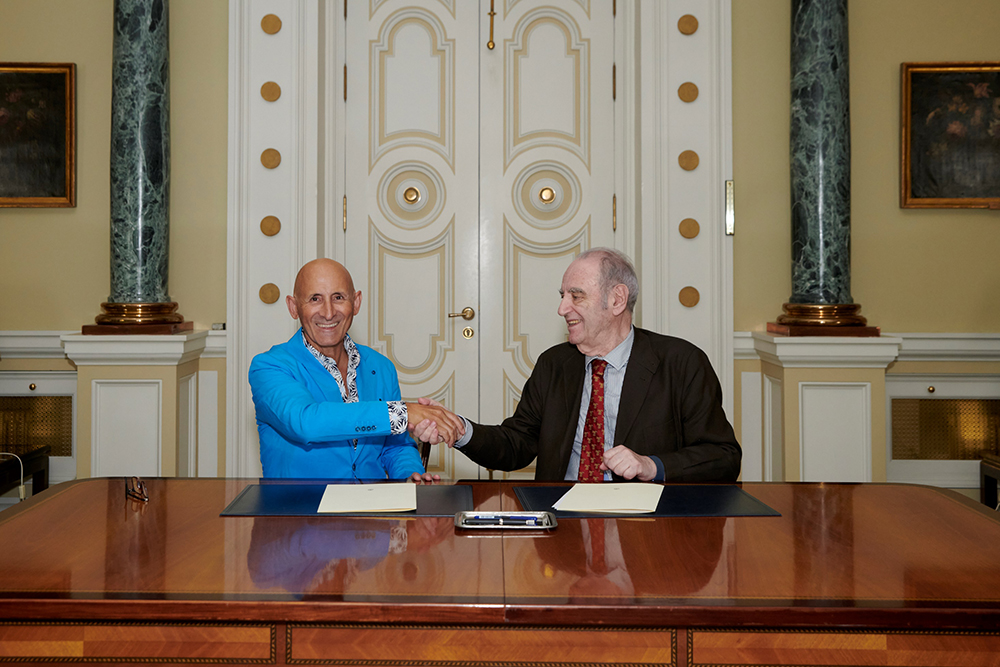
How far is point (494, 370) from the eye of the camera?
186 inches

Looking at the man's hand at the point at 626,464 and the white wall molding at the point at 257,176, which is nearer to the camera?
the man's hand at the point at 626,464

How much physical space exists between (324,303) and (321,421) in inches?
19.9

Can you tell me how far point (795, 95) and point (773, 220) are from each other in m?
0.64

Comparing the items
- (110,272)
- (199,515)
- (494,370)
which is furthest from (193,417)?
(199,515)

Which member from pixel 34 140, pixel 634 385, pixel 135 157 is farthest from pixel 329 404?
pixel 34 140

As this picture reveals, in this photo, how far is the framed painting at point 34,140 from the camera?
443cm

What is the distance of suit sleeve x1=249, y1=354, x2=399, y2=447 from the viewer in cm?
240

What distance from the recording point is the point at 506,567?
1.57 metres

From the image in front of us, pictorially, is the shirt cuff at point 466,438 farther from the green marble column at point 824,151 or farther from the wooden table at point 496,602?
the green marble column at point 824,151

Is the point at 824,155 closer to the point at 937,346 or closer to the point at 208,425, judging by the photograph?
the point at 937,346

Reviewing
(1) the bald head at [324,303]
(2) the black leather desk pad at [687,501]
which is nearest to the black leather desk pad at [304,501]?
(2) the black leather desk pad at [687,501]

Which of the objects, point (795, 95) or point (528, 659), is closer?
point (528, 659)

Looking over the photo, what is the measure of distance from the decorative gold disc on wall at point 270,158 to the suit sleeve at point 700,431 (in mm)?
2596

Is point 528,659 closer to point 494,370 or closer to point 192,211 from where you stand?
point 494,370
